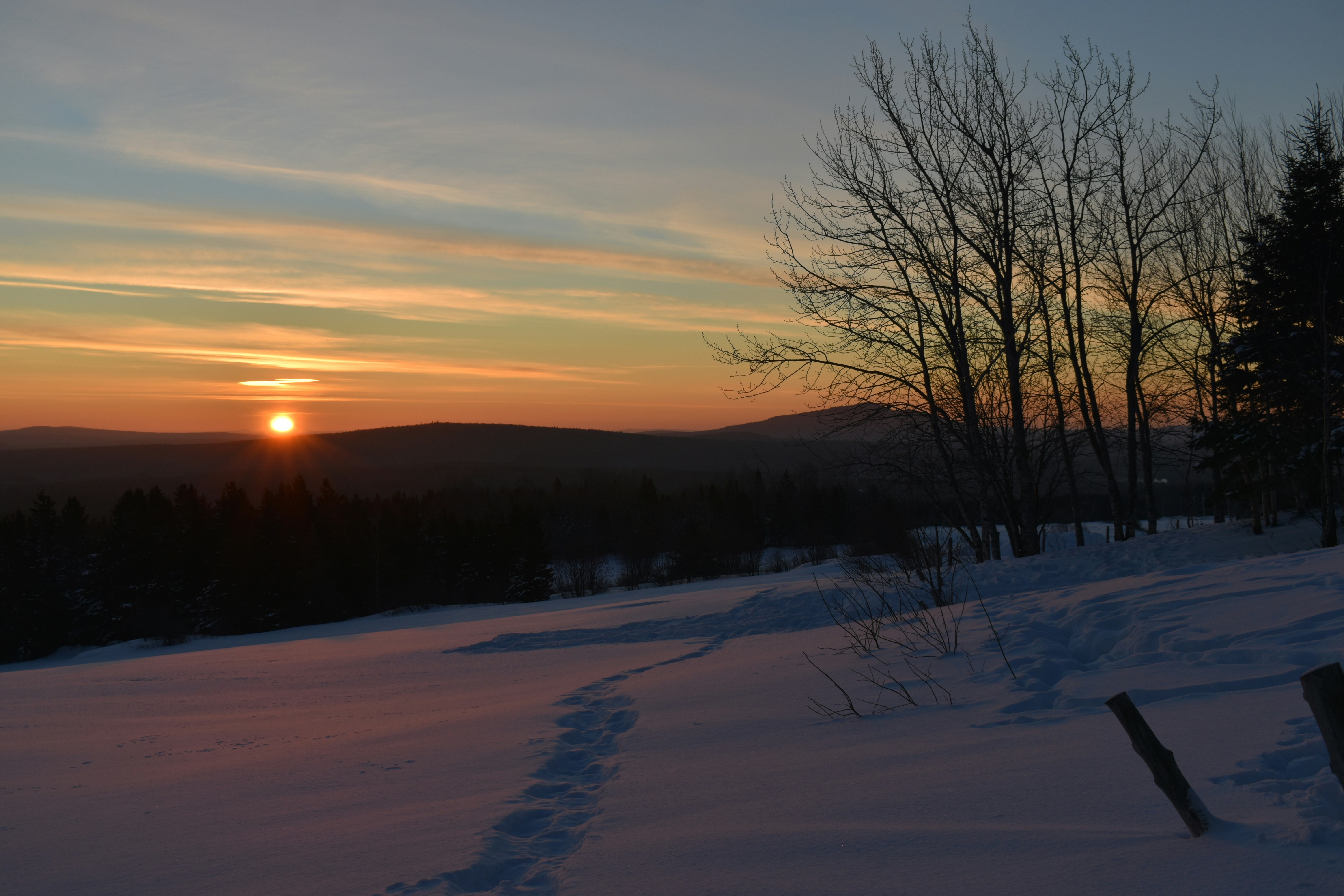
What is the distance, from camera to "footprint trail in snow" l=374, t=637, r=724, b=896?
3.07 meters

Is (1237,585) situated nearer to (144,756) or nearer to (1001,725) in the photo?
(1001,725)

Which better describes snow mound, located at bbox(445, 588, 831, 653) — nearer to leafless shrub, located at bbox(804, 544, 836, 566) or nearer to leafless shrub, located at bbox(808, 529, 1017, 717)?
leafless shrub, located at bbox(808, 529, 1017, 717)

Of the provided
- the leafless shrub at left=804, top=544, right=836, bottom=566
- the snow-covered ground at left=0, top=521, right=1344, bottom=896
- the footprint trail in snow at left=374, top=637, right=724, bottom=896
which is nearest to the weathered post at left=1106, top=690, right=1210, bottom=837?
the snow-covered ground at left=0, top=521, right=1344, bottom=896

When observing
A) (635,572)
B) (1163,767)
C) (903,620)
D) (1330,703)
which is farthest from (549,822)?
(635,572)

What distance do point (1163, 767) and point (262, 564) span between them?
4586 centimetres

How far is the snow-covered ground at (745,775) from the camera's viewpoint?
110 inches

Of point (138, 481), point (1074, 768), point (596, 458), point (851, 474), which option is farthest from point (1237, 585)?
point (596, 458)

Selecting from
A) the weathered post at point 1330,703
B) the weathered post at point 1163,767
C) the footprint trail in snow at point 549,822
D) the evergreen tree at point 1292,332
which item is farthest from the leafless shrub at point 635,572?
the weathered post at point 1330,703

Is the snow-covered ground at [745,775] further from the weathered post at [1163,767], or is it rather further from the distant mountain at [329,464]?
the distant mountain at [329,464]

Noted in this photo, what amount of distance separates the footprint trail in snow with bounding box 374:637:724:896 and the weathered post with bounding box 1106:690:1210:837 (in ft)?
6.67

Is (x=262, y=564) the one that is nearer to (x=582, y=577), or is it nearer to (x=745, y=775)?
(x=582, y=577)

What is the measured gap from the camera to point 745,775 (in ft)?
13.8

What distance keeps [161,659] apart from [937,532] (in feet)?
43.5

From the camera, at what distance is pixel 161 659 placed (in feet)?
47.1
